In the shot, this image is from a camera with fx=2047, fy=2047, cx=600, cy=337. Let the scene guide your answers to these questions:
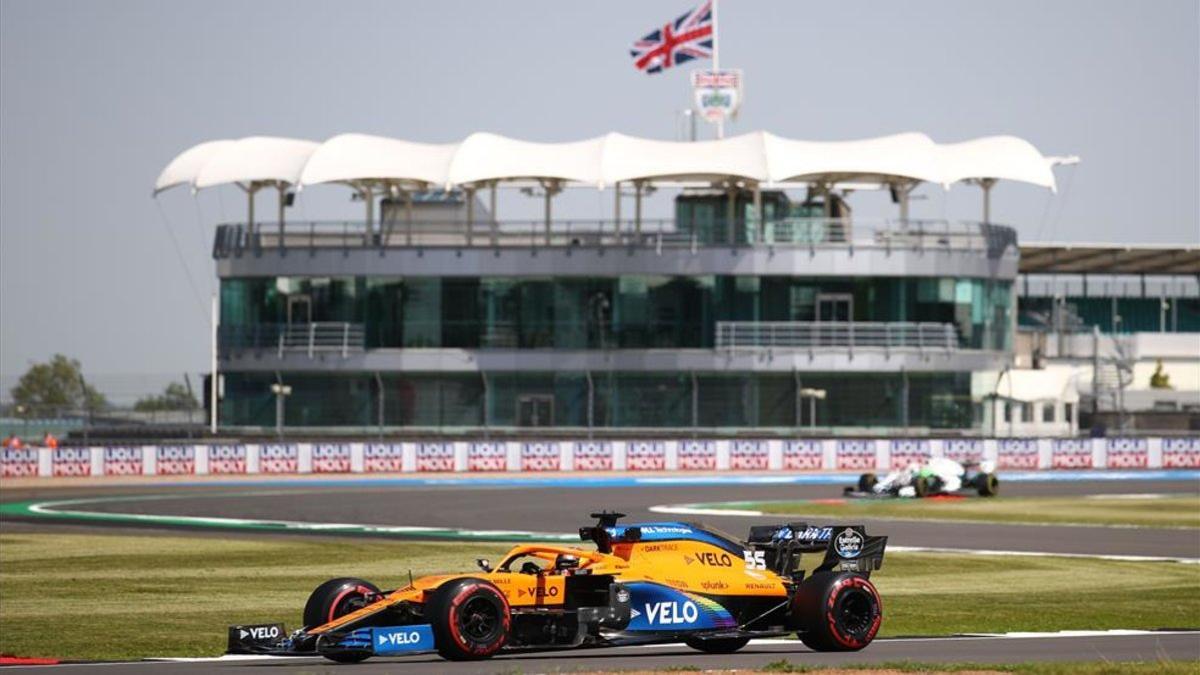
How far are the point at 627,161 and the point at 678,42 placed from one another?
8.66 meters

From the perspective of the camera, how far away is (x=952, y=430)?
80125mm

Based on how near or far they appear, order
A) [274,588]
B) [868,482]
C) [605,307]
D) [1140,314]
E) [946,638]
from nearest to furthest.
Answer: [946,638], [274,588], [868,482], [605,307], [1140,314]

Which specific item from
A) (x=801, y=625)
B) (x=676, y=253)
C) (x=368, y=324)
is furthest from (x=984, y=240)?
(x=801, y=625)

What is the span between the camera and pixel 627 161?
83.7 metres

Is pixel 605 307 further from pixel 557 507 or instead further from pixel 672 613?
pixel 672 613

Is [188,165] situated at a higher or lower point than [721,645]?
higher

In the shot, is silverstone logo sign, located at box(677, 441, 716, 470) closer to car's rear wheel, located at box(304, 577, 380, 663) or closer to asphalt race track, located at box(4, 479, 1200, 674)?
asphalt race track, located at box(4, 479, 1200, 674)

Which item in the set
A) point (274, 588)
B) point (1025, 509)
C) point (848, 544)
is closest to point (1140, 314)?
point (1025, 509)

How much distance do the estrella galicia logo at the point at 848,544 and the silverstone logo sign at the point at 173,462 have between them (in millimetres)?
47294

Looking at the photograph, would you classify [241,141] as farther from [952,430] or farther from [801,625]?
[801,625]

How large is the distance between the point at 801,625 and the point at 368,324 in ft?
213

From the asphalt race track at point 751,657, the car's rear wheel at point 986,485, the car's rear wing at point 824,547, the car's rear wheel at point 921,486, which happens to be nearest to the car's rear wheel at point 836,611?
the asphalt race track at point 751,657

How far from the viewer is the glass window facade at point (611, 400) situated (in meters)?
79.4

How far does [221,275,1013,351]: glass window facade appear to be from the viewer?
Result: 82375 millimetres
